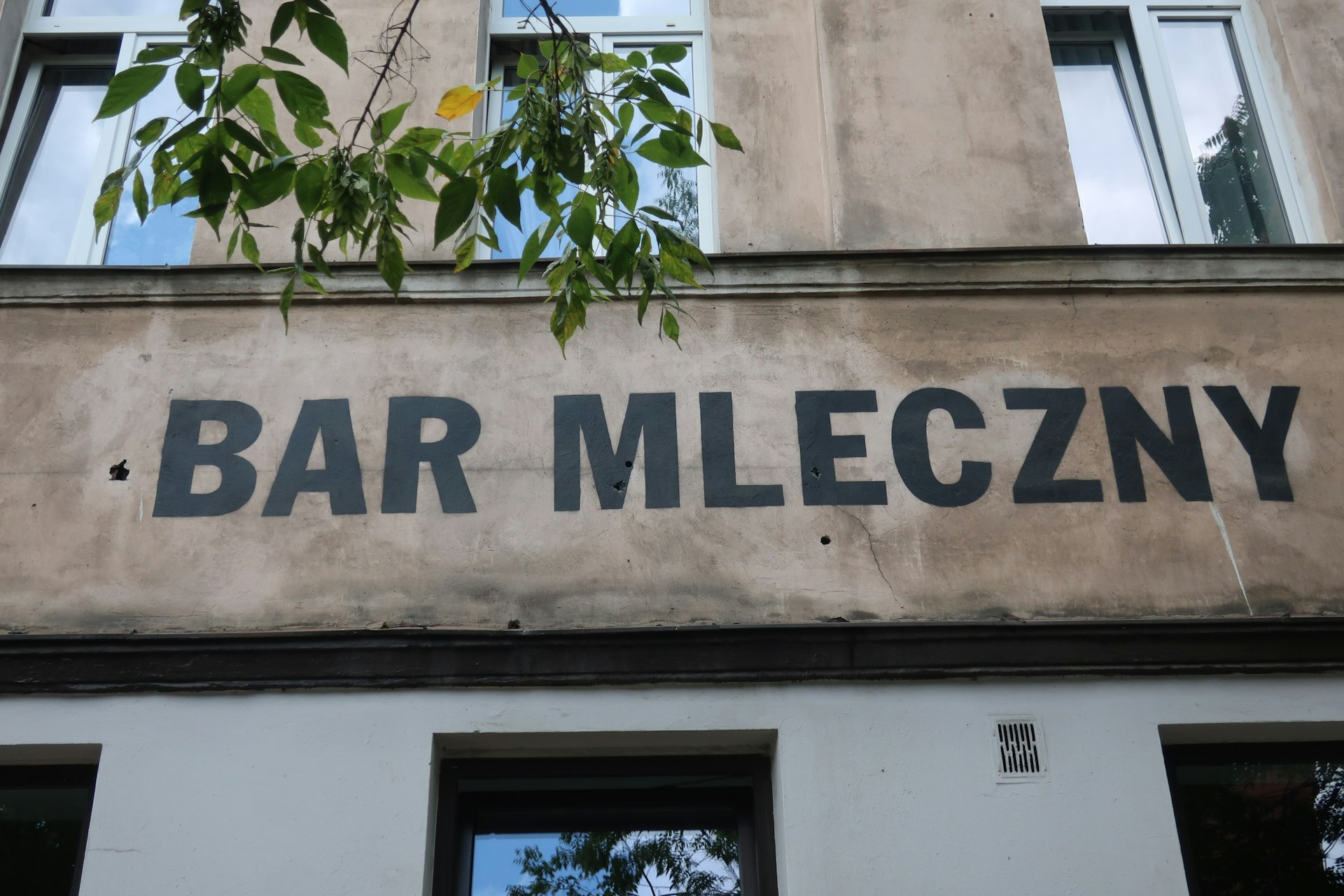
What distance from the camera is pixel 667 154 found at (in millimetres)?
3881

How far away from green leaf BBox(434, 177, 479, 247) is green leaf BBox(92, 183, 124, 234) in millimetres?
1133

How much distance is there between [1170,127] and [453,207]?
14.3 feet

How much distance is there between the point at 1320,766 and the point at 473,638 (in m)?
3.43

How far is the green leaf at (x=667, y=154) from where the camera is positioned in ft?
12.5

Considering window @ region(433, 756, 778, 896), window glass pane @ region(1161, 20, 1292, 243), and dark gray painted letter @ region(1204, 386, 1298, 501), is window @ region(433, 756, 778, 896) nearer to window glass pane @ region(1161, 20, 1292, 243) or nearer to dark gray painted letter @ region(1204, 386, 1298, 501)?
dark gray painted letter @ region(1204, 386, 1298, 501)

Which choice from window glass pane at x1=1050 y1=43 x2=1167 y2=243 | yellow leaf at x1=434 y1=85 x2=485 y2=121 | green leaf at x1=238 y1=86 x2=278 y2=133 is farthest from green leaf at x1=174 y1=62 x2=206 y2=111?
window glass pane at x1=1050 y1=43 x2=1167 y2=243

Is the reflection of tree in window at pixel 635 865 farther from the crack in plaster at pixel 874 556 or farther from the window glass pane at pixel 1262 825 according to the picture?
the window glass pane at pixel 1262 825

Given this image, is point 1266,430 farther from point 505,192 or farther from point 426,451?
point 426,451

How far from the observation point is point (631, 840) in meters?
4.90

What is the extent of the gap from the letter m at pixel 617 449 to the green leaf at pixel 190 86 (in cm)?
210

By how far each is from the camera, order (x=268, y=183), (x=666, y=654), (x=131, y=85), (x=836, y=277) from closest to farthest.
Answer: (x=131, y=85)
(x=268, y=183)
(x=666, y=654)
(x=836, y=277)

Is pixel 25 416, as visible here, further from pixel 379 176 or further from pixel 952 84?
pixel 952 84

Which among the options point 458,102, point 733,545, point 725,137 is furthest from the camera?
point 733,545

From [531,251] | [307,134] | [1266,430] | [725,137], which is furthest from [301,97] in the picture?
[1266,430]
